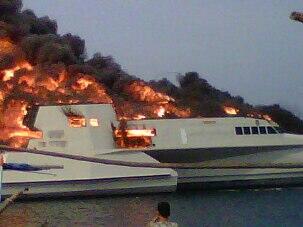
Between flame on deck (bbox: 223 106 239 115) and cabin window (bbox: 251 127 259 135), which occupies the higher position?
flame on deck (bbox: 223 106 239 115)

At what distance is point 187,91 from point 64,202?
3391 cm

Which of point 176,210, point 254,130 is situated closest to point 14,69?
point 254,130

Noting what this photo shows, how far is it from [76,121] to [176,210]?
14.0 metres

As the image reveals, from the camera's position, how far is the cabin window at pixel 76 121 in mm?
50375

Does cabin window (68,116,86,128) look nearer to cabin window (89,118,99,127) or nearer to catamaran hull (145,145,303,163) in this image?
cabin window (89,118,99,127)

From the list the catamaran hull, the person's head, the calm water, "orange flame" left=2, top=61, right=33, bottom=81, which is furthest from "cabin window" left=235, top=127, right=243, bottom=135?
the person's head

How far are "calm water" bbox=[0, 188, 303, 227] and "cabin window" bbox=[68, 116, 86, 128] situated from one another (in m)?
6.57

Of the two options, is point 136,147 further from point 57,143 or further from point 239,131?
point 239,131

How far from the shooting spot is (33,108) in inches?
2083

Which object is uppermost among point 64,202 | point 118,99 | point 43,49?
point 43,49

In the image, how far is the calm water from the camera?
1361 inches

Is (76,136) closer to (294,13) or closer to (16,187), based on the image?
(16,187)

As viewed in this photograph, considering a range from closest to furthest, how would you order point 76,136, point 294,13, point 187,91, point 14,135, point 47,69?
point 294,13 < point 76,136 < point 14,135 < point 47,69 < point 187,91

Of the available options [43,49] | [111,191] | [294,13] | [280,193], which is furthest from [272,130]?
[294,13]
